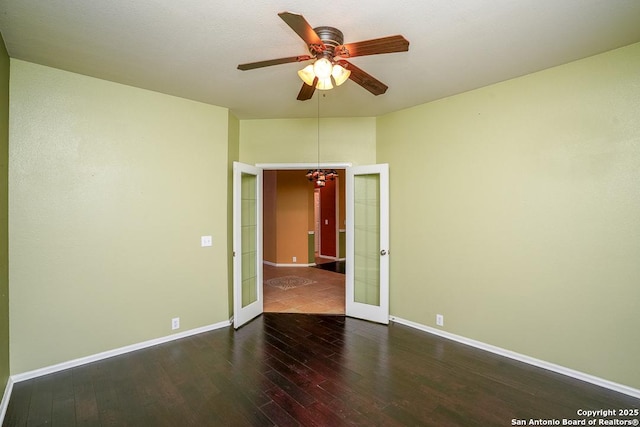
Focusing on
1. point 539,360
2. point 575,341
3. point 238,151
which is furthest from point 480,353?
point 238,151

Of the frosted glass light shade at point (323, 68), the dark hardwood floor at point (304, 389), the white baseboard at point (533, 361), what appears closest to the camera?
the frosted glass light shade at point (323, 68)

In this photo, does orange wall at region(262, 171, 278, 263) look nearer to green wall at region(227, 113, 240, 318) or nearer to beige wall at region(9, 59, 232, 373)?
green wall at region(227, 113, 240, 318)

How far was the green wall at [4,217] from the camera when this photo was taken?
229cm

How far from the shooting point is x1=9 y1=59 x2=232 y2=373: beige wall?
2600 mm

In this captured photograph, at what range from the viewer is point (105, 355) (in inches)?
116

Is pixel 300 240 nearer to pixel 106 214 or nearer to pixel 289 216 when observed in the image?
pixel 289 216

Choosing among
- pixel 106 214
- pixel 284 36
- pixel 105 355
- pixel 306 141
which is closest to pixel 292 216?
pixel 306 141

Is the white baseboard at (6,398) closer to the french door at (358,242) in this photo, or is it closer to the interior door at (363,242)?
the french door at (358,242)

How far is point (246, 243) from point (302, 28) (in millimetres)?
3027

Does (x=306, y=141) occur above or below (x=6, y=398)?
above

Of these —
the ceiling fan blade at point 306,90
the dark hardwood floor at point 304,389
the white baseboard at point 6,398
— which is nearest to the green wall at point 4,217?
the white baseboard at point 6,398

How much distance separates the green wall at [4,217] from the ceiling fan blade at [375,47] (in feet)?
8.59

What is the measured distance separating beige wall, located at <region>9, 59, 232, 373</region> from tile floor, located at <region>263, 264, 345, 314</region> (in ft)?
4.15

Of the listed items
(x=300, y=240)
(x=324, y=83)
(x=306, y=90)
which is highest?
(x=306, y=90)
